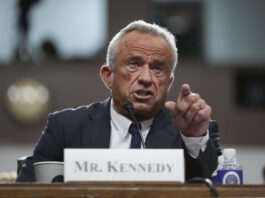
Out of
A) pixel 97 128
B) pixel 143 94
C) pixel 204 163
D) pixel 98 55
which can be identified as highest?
pixel 98 55

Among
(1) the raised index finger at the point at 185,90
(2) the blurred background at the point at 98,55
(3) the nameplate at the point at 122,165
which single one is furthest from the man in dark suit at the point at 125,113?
(2) the blurred background at the point at 98,55

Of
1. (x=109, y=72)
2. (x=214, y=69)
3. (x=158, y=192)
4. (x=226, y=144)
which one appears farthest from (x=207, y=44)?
(x=158, y=192)

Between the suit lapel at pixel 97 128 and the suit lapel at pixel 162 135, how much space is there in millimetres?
169

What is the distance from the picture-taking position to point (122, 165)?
67.9 inches

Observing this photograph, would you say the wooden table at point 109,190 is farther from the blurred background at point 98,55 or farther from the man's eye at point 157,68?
the blurred background at point 98,55

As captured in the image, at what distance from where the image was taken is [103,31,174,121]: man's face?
97.9 inches

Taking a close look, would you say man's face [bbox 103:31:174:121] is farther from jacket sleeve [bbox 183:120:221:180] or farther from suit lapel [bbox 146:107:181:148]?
jacket sleeve [bbox 183:120:221:180]

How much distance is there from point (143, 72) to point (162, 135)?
0.85 ft

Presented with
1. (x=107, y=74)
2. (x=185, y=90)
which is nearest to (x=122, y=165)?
(x=185, y=90)

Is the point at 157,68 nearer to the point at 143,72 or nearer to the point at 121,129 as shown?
the point at 143,72

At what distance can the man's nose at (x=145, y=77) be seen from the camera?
8.07ft

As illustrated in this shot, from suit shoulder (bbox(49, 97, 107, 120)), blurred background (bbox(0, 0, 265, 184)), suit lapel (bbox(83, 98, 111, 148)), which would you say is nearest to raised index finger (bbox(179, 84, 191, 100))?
suit lapel (bbox(83, 98, 111, 148))

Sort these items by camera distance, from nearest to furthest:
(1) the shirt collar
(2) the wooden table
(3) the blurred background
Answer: (2) the wooden table, (1) the shirt collar, (3) the blurred background

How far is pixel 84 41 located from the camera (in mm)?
6148
